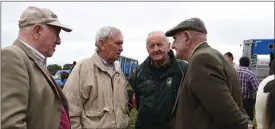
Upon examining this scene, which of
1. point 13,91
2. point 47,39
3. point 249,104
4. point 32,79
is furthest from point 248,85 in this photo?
point 13,91

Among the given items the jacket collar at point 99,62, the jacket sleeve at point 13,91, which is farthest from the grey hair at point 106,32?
the jacket sleeve at point 13,91

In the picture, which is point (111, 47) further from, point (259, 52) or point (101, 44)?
point (259, 52)

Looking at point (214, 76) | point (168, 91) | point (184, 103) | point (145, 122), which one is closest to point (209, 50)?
point (214, 76)

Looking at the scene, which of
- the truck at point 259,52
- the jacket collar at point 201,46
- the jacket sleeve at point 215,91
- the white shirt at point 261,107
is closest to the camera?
the jacket sleeve at point 215,91

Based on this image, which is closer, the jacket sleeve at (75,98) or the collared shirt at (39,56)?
the collared shirt at (39,56)

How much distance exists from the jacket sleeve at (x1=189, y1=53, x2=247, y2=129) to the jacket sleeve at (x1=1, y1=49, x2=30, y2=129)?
122cm

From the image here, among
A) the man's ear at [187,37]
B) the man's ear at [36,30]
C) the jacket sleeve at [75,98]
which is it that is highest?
the man's ear at [36,30]

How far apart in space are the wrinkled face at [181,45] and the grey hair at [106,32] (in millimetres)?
799

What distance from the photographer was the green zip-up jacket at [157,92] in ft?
11.5

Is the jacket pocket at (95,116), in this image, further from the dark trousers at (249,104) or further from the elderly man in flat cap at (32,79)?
the dark trousers at (249,104)

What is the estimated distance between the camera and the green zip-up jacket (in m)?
3.52

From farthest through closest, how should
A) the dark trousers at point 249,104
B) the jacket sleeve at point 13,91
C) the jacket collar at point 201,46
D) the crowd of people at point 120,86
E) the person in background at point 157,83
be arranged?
the dark trousers at point 249,104 → the person in background at point 157,83 → the jacket collar at point 201,46 → the crowd of people at point 120,86 → the jacket sleeve at point 13,91

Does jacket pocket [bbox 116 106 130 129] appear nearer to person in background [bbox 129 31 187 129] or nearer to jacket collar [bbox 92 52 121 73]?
person in background [bbox 129 31 187 129]

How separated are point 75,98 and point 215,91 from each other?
143 centimetres
